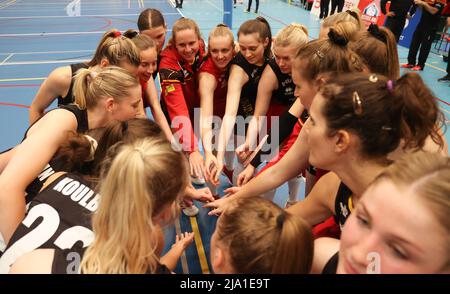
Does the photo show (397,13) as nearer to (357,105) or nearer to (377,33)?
(377,33)

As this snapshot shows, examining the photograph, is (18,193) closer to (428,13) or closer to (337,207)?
(337,207)

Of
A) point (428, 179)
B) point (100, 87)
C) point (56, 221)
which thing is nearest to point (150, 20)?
point (100, 87)

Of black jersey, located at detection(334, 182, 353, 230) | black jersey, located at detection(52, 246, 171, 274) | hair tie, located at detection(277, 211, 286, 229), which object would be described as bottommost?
black jersey, located at detection(52, 246, 171, 274)

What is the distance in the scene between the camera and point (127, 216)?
1224 mm

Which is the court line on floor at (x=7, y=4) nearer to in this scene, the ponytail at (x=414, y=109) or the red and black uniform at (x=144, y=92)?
the red and black uniform at (x=144, y=92)

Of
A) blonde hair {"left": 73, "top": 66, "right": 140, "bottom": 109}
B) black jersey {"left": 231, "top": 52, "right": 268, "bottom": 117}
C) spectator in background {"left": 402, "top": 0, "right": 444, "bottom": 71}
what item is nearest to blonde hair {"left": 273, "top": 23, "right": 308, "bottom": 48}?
black jersey {"left": 231, "top": 52, "right": 268, "bottom": 117}

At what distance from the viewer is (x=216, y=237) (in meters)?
1.33

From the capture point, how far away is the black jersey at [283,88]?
2.69 metres

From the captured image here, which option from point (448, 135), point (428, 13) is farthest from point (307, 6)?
point (448, 135)

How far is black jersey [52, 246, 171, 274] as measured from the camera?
1.22 m

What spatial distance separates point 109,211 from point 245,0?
55.6 feet

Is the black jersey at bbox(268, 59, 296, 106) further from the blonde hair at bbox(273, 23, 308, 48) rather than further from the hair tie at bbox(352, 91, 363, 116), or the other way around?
the hair tie at bbox(352, 91, 363, 116)

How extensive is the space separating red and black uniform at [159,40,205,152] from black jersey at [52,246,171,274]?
1.48 metres

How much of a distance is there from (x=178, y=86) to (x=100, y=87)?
2.89ft
